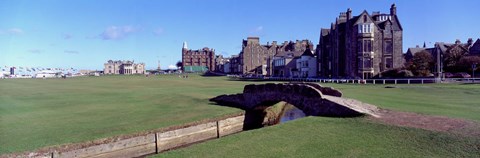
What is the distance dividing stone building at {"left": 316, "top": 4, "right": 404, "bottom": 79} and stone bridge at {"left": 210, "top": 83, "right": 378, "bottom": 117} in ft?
151

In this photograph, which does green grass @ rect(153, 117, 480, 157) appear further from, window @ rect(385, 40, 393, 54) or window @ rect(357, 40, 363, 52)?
window @ rect(385, 40, 393, 54)

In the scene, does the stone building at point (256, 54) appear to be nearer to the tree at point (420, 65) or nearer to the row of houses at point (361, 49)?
the row of houses at point (361, 49)

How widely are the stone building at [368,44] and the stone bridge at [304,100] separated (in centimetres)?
4607

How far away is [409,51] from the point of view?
105 metres

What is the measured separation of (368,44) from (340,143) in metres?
61.3

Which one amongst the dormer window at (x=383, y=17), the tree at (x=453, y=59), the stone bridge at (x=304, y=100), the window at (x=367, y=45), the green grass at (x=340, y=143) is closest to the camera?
the green grass at (x=340, y=143)

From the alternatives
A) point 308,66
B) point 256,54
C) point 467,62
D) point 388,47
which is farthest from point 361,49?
point 256,54

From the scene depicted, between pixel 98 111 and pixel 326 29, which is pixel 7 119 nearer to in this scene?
pixel 98 111

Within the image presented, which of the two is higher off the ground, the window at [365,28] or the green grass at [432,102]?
the window at [365,28]

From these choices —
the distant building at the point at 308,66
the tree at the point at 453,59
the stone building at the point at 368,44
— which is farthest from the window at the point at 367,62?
the distant building at the point at 308,66

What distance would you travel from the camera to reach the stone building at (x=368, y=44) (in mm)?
70750

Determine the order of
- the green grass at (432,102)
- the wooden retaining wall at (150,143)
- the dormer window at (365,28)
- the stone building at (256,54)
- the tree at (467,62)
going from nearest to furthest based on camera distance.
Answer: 1. the wooden retaining wall at (150,143)
2. the green grass at (432,102)
3. the tree at (467,62)
4. the dormer window at (365,28)
5. the stone building at (256,54)

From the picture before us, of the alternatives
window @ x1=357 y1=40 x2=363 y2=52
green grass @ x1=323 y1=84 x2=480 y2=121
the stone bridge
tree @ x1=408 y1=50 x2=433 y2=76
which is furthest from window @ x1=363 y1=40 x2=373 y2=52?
the stone bridge

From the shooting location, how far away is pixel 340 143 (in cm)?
1382
